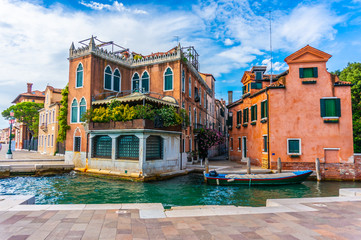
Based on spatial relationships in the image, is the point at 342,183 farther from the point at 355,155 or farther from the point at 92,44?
the point at 92,44

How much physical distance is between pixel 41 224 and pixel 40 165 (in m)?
15.7

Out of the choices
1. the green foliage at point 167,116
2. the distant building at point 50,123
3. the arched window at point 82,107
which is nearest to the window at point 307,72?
the green foliage at point 167,116

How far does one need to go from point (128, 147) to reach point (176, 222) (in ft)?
42.0

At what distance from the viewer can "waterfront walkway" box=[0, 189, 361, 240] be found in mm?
4504

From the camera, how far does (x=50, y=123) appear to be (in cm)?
3128

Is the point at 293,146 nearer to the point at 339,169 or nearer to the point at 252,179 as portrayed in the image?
the point at 339,169

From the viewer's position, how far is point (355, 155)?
55.7 ft

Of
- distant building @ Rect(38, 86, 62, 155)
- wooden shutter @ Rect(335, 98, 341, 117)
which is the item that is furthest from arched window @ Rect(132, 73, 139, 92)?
wooden shutter @ Rect(335, 98, 341, 117)

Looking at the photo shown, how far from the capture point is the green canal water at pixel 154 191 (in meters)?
11.2

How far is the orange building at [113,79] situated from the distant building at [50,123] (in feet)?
33.7

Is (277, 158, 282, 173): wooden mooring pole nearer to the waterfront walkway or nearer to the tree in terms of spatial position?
the tree

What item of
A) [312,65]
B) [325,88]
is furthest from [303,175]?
[312,65]

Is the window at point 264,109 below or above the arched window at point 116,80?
below

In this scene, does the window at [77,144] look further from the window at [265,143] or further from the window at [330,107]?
the window at [330,107]
